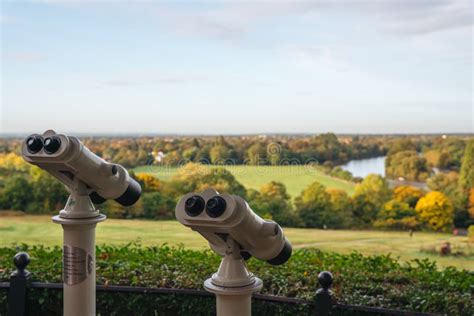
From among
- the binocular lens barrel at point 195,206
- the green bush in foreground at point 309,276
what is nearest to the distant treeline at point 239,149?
A: the green bush in foreground at point 309,276

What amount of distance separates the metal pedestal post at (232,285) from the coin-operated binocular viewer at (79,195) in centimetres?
84

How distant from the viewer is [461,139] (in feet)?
17.1

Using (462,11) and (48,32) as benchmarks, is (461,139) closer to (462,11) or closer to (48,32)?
(462,11)

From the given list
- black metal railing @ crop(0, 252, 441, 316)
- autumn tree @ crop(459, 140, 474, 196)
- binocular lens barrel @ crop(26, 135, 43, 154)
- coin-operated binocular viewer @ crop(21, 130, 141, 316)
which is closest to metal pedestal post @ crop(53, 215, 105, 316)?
coin-operated binocular viewer @ crop(21, 130, 141, 316)

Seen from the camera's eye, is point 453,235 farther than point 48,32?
No

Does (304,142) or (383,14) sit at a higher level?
(383,14)

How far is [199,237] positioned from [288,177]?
110cm

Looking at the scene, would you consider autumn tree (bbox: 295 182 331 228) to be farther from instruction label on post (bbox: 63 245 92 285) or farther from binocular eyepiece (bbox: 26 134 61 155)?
binocular eyepiece (bbox: 26 134 61 155)

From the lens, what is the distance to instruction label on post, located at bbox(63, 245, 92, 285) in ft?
8.20

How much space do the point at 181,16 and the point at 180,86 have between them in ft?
2.32

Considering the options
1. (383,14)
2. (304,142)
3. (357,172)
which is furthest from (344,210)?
(383,14)

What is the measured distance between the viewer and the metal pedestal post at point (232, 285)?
183 cm

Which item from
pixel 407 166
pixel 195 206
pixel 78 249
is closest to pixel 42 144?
pixel 78 249

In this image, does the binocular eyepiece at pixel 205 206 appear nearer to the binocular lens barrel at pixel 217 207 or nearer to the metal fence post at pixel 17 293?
the binocular lens barrel at pixel 217 207
